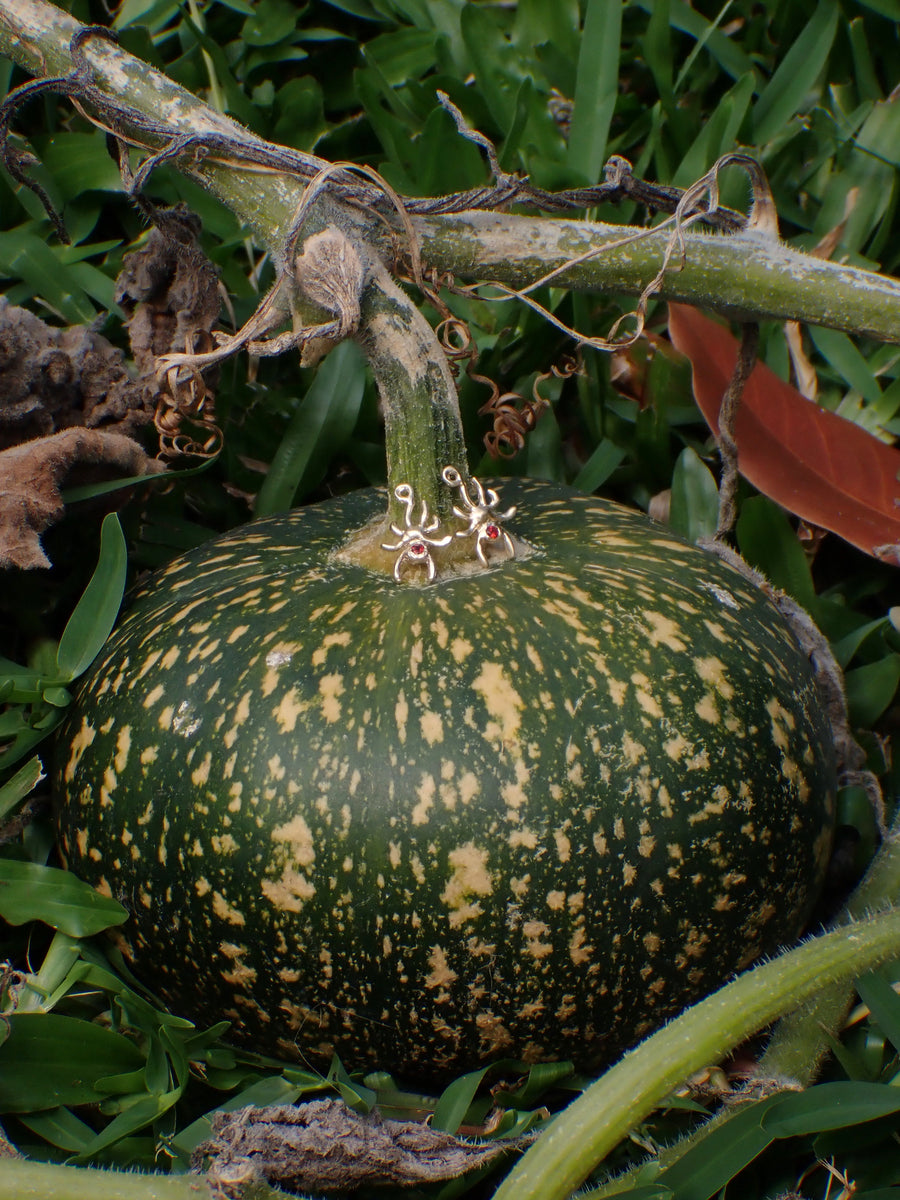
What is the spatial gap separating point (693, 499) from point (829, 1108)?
902 mm

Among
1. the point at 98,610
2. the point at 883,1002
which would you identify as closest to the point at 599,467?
the point at 98,610

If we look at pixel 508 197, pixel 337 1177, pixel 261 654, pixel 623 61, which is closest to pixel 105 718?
pixel 261 654

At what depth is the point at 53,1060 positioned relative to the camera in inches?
42.1

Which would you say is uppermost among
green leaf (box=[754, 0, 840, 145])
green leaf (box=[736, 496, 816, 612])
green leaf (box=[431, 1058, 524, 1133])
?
green leaf (box=[754, 0, 840, 145])

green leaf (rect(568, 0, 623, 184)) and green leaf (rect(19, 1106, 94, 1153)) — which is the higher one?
green leaf (rect(568, 0, 623, 184))

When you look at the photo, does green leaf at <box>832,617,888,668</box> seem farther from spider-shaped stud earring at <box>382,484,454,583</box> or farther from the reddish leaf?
spider-shaped stud earring at <box>382,484,454,583</box>

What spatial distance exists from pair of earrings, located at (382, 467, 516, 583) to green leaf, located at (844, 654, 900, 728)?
56cm

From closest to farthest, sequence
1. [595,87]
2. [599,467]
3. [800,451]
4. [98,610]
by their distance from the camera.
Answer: [98,610]
[800,451]
[599,467]
[595,87]

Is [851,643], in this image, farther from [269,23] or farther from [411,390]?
[269,23]

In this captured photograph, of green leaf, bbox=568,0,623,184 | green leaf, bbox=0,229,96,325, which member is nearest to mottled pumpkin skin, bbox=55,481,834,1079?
green leaf, bbox=0,229,96,325

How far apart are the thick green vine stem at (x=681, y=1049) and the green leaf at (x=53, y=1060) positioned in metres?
0.45

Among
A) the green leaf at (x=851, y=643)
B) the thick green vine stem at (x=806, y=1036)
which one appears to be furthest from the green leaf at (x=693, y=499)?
the thick green vine stem at (x=806, y=1036)

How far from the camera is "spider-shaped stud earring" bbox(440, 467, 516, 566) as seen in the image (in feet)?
4.00

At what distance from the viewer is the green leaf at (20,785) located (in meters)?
1.23
